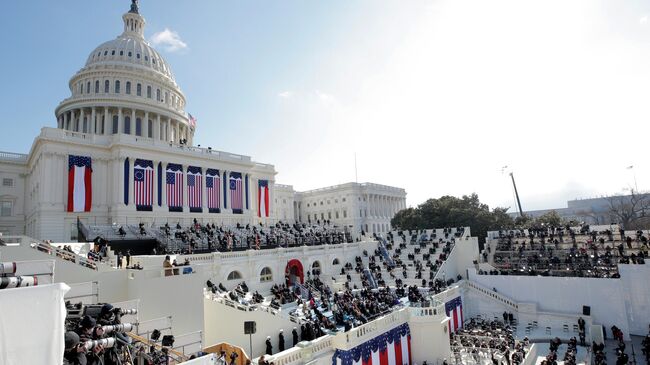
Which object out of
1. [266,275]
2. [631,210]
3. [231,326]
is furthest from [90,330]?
[631,210]

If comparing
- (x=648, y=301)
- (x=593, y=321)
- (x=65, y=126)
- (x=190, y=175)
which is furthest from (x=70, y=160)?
(x=648, y=301)

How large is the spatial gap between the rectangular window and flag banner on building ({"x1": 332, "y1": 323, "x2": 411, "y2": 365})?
49671mm

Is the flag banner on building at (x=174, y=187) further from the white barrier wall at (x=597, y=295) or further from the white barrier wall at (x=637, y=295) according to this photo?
the white barrier wall at (x=637, y=295)

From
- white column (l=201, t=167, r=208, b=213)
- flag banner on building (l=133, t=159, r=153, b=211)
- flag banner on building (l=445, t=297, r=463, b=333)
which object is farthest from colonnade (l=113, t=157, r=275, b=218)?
flag banner on building (l=445, t=297, r=463, b=333)

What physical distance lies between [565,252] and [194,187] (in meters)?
43.4

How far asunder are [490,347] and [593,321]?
13.8 metres

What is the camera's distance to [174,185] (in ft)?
150

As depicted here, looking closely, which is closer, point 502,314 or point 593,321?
point 593,321

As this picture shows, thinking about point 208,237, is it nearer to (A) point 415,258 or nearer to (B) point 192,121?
(A) point 415,258

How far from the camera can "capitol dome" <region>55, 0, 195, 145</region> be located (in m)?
55.6

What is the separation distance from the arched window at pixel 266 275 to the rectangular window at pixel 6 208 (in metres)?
36.7

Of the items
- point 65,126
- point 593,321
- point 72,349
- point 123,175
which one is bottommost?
point 593,321

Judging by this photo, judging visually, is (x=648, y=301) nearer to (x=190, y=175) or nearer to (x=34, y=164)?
(x=190, y=175)

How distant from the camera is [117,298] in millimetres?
16938
